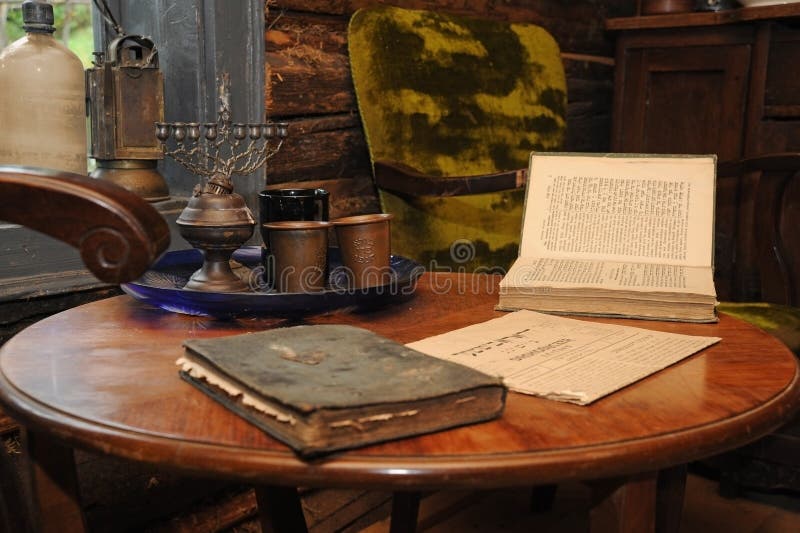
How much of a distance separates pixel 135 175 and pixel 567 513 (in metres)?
1.17

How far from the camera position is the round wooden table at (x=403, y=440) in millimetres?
580

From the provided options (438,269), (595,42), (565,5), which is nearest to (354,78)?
(438,269)

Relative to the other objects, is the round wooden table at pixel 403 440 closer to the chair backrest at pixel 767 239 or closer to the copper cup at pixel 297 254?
the copper cup at pixel 297 254

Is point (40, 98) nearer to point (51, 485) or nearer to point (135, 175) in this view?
point (135, 175)

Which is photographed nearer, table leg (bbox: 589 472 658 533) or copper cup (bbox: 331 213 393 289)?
table leg (bbox: 589 472 658 533)

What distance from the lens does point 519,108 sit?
2.17m

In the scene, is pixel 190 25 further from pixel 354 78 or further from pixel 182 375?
pixel 182 375

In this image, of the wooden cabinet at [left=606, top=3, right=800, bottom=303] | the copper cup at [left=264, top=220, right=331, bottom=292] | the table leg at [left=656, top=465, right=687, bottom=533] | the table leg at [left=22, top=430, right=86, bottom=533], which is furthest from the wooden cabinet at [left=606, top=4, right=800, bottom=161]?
the table leg at [left=22, top=430, right=86, bottom=533]

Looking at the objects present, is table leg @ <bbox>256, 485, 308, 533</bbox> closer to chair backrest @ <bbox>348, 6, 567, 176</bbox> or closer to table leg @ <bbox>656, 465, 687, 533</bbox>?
table leg @ <bbox>656, 465, 687, 533</bbox>

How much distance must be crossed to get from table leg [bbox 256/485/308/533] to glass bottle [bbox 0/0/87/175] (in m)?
0.83

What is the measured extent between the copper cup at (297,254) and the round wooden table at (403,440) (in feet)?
0.35

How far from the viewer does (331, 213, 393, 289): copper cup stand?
1.08 m

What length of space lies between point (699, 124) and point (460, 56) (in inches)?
38.5

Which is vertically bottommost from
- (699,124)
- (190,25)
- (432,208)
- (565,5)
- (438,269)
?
(438,269)
